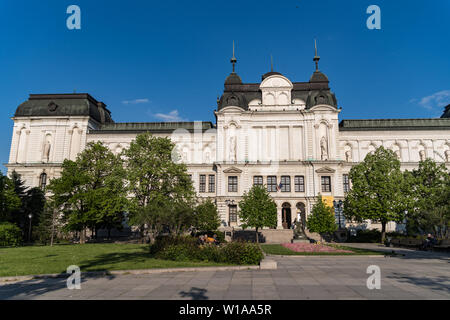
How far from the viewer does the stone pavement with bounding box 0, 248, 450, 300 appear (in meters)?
9.56

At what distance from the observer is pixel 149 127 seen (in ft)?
181

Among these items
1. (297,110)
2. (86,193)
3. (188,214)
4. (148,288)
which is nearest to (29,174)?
(86,193)

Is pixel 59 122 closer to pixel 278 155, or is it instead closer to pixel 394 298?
pixel 278 155

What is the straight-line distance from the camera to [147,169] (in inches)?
1315

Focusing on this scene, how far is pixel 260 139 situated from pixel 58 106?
37971 mm

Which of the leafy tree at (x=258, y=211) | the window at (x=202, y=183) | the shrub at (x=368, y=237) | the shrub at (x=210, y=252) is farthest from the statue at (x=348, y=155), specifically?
the shrub at (x=210, y=252)

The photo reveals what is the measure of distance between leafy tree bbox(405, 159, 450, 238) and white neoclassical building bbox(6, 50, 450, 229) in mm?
9414

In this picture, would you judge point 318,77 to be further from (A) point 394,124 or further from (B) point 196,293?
(B) point 196,293

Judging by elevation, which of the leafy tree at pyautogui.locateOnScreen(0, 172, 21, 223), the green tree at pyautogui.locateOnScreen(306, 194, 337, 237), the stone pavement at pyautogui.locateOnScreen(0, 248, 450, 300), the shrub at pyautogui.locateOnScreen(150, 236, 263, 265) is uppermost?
the leafy tree at pyautogui.locateOnScreen(0, 172, 21, 223)

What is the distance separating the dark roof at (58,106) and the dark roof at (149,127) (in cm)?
313

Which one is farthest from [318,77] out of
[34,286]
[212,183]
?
[34,286]

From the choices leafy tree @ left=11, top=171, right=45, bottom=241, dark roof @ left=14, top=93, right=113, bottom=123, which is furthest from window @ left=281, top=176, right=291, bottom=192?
dark roof @ left=14, top=93, right=113, bottom=123

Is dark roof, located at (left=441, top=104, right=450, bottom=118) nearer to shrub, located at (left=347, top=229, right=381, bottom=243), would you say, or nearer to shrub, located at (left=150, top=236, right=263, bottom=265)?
shrub, located at (left=347, top=229, right=381, bottom=243)
